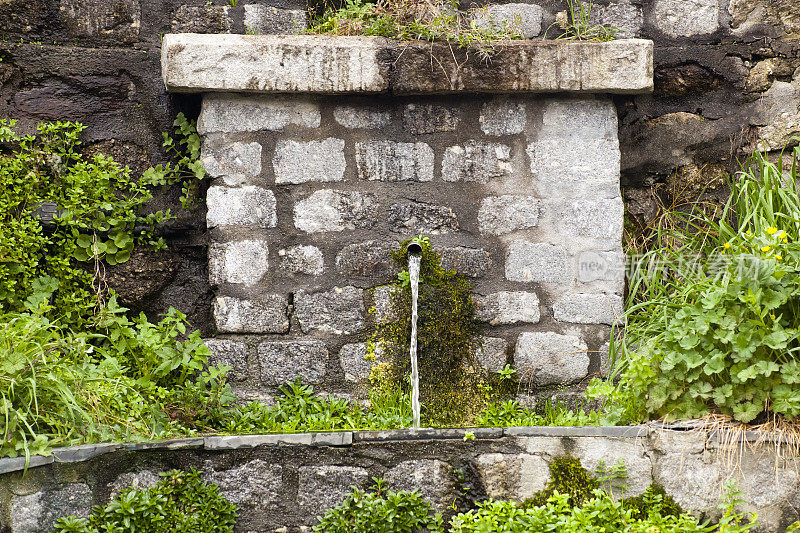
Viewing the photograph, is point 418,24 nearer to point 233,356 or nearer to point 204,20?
point 204,20

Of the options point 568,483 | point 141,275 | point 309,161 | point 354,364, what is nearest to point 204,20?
point 309,161

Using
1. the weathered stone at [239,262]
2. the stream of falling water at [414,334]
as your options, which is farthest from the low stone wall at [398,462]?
the weathered stone at [239,262]

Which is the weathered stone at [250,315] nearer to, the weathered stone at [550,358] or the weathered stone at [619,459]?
the weathered stone at [550,358]

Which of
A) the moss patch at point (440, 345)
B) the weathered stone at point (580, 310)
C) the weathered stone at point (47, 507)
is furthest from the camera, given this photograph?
the weathered stone at point (580, 310)

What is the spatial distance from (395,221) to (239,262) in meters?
0.70

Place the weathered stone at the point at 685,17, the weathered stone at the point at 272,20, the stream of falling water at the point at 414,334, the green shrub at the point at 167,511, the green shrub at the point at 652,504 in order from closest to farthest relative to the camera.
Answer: the green shrub at the point at 167,511
the green shrub at the point at 652,504
the stream of falling water at the point at 414,334
the weathered stone at the point at 272,20
the weathered stone at the point at 685,17

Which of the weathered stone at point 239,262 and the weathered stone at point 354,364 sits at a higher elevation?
the weathered stone at point 239,262

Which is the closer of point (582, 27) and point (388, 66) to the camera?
point (388, 66)

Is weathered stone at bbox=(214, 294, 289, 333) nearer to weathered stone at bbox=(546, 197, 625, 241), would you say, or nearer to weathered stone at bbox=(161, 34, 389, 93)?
weathered stone at bbox=(161, 34, 389, 93)

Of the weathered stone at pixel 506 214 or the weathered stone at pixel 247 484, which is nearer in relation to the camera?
the weathered stone at pixel 247 484

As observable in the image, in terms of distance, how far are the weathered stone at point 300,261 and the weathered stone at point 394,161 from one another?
412mm

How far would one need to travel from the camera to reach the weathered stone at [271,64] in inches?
128

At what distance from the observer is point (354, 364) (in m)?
3.33

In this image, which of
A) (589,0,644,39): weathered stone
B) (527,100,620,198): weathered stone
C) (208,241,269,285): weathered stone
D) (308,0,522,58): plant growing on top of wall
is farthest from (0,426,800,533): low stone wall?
(589,0,644,39): weathered stone
